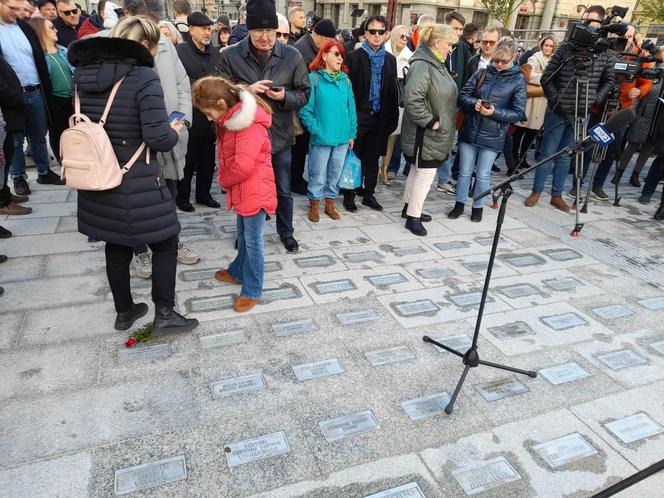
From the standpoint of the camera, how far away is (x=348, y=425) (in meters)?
2.40

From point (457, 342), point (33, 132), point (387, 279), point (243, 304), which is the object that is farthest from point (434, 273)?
point (33, 132)

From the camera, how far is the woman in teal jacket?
173 inches

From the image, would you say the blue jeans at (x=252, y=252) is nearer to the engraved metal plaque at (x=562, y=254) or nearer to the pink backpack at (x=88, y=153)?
the pink backpack at (x=88, y=153)

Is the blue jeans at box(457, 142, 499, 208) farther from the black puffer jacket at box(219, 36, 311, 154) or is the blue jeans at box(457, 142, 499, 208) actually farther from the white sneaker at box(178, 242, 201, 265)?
the white sneaker at box(178, 242, 201, 265)

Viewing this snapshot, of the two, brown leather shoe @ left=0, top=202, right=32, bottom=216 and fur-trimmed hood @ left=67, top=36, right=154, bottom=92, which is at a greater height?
fur-trimmed hood @ left=67, top=36, right=154, bottom=92

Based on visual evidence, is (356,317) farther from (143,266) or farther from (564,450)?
(143,266)

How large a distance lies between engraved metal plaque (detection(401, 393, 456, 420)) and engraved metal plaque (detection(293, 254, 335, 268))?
1.74 meters

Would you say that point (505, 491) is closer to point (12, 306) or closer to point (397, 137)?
point (12, 306)

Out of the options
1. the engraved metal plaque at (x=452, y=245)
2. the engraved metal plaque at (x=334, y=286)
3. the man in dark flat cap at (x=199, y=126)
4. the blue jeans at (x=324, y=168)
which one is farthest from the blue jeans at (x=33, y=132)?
the engraved metal plaque at (x=452, y=245)

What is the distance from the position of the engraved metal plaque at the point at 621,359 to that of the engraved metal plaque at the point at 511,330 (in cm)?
47

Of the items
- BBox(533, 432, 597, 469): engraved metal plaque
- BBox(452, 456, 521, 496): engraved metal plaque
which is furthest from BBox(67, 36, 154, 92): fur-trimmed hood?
BBox(533, 432, 597, 469): engraved metal plaque

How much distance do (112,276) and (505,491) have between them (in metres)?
2.47

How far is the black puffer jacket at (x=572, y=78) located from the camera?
5.25m

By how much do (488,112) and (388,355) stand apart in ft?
9.96
